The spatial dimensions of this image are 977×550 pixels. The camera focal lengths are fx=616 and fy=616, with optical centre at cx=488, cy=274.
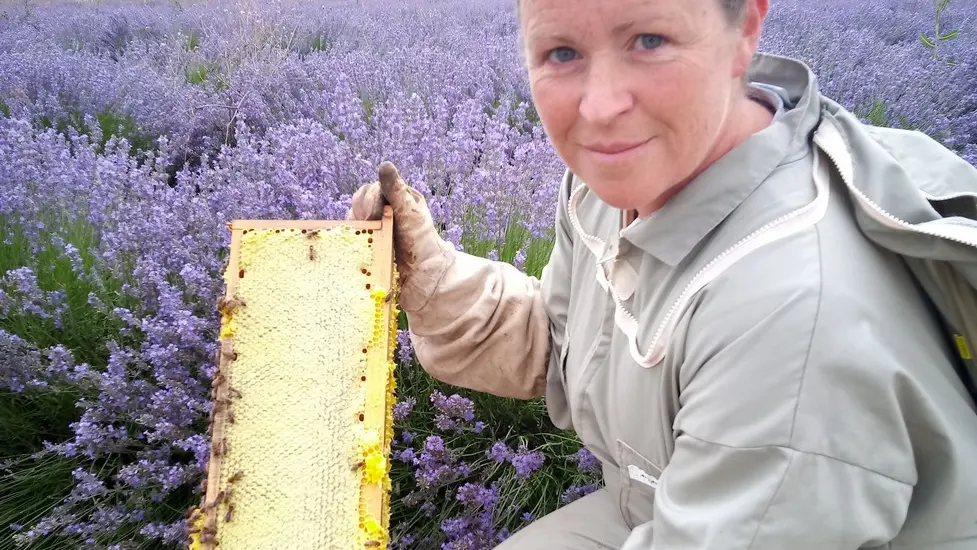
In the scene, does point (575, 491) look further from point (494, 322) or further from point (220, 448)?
point (220, 448)

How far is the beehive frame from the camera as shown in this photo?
109 centimetres

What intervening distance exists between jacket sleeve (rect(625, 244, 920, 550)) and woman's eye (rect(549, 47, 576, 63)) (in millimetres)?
423

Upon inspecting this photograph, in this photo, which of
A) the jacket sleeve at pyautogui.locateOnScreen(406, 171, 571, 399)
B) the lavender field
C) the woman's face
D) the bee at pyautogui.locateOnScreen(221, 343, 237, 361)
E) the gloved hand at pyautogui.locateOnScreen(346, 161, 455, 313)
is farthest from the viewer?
the lavender field

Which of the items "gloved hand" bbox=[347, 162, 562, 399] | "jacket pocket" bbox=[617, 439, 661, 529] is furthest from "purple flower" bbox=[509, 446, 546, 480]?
"jacket pocket" bbox=[617, 439, 661, 529]

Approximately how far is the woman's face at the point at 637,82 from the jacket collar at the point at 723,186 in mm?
38

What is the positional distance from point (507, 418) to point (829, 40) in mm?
4089

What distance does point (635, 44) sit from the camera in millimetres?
899

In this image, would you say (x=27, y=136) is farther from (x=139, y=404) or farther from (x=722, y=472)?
(x=722, y=472)

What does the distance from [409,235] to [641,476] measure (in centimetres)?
69

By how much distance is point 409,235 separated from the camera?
4.44ft

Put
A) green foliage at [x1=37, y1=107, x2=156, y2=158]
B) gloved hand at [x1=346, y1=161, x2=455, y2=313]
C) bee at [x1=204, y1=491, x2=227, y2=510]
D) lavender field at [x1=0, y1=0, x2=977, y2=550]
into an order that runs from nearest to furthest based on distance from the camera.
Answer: bee at [x1=204, y1=491, x2=227, y2=510], gloved hand at [x1=346, y1=161, x2=455, y2=313], lavender field at [x1=0, y1=0, x2=977, y2=550], green foliage at [x1=37, y1=107, x2=156, y2=158]

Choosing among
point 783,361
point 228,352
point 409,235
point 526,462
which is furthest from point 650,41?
Result: point 526,462

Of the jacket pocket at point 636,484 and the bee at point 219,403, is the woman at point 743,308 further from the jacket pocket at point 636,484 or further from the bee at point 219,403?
the bee at point 219,403

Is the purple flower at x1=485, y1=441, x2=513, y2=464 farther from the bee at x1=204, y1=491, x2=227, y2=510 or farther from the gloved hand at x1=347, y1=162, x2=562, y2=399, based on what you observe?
the bee at x1=204, y1=491, x2=227, y2=510
